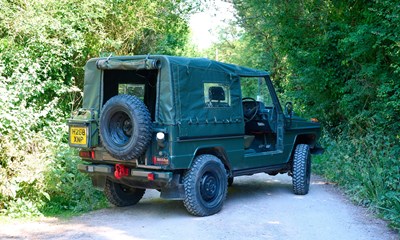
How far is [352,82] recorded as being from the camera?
11.8m

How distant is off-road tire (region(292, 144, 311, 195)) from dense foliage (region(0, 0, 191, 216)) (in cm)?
349

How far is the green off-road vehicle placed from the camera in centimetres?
700

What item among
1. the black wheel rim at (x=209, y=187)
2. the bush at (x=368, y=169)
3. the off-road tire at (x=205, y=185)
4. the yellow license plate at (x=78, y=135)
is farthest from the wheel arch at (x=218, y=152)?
the bush at (x=368, y=169)

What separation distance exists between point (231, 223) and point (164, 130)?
1609 millimetres

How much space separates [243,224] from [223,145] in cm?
135

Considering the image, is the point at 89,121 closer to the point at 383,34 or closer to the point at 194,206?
the point at 194,206

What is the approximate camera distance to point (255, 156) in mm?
8633

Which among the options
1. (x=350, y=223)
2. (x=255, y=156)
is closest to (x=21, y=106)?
(x=255, y=156)

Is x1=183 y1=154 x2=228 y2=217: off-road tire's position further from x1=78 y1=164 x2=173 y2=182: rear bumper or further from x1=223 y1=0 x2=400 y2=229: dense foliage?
x1=223 y1=0 x2=400 y2=229: dense foliage

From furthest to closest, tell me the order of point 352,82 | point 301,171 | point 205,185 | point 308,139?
point 352,82, point 308,139, point 301,171, point 205,185

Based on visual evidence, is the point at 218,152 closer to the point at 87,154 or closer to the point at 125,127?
the point at 125,127

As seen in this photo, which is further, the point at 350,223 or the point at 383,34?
the point at 383,34

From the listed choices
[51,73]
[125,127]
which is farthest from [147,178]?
[51,73]

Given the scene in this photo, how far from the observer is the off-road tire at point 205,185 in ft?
23.8
